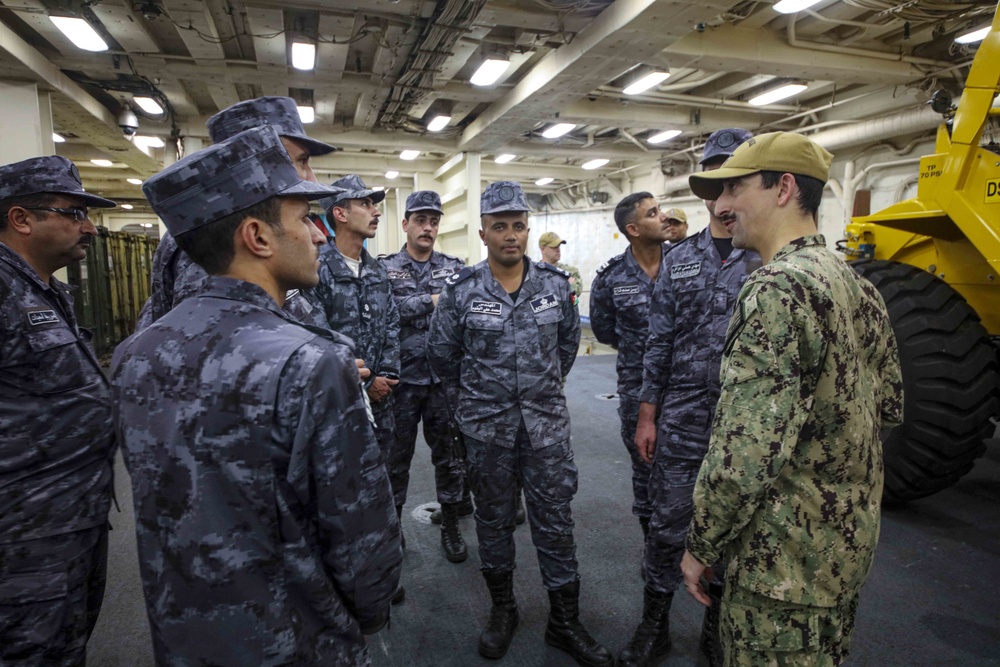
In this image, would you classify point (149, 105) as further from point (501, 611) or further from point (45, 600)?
point (501, 611)

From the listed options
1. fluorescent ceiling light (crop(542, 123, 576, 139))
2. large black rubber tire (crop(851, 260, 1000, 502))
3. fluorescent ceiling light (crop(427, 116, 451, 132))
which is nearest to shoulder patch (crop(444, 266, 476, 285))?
large black rubber tire (crop(851, 260, 1000, 502))

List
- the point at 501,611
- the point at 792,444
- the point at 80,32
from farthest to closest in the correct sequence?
1. the point at 80,32
2. the point at 501,611
3. the point at 792,444

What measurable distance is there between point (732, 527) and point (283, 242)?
114cm

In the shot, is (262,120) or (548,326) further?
(548,326)

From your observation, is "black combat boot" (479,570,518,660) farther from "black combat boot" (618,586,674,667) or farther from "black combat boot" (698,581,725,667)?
"black combat boot" (698,581,725,667)

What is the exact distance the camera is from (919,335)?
292cm

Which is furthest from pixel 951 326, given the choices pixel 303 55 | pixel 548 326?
pixel 303 55

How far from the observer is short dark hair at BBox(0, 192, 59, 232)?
180 cm

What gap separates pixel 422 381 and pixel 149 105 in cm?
526

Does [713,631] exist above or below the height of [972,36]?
below

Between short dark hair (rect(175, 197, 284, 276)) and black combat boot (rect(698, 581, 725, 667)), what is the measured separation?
6.17 feet

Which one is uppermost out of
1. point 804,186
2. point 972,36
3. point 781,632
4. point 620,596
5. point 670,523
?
point 972,36

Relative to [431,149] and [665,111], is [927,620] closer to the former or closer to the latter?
[665,111]

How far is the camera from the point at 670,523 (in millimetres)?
2080
